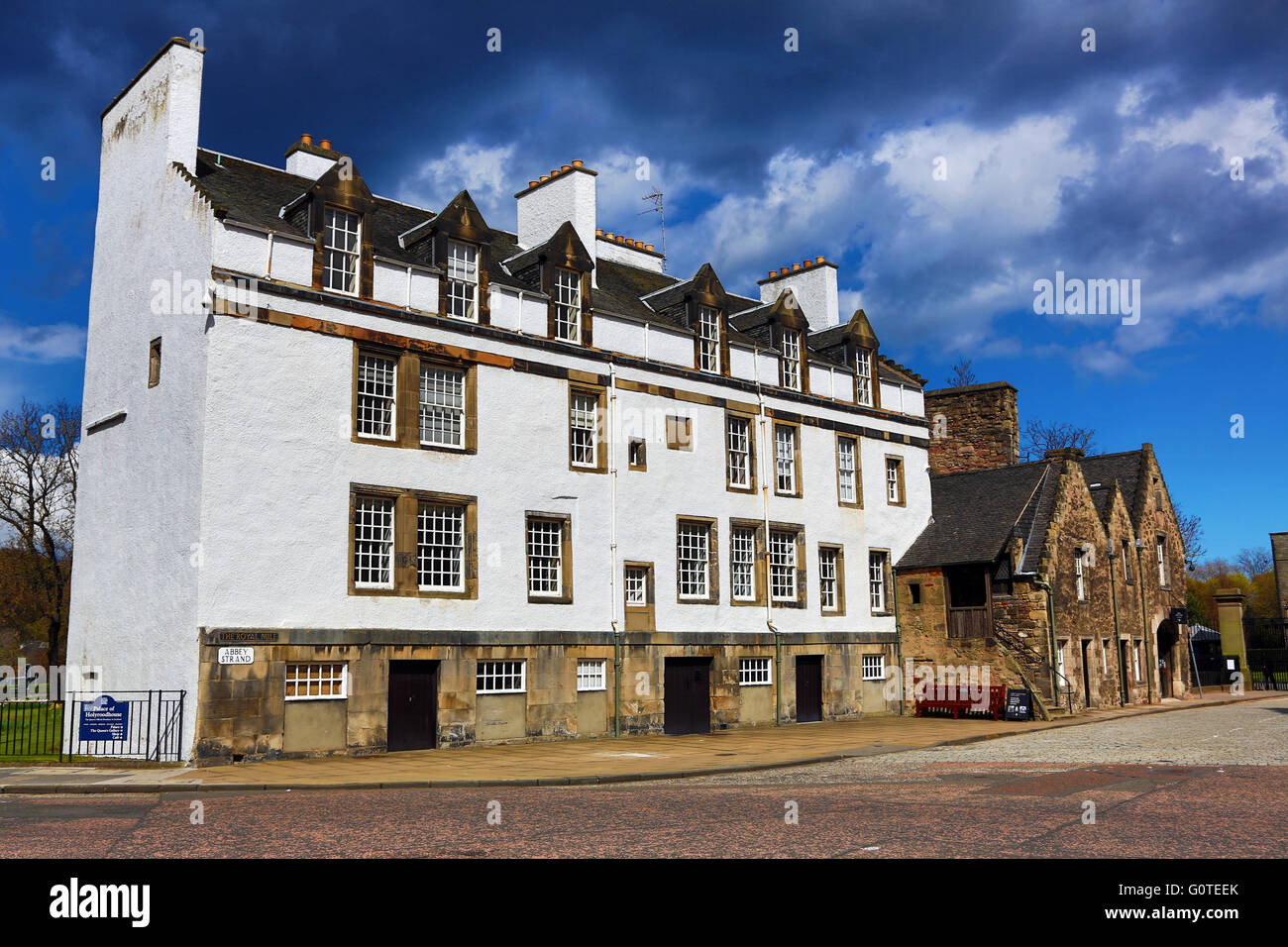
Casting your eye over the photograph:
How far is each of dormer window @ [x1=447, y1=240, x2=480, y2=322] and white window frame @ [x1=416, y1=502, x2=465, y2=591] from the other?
4.77 meters

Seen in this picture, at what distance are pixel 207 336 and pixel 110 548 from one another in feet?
21.9

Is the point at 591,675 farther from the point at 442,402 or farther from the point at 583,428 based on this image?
the point at 442,402

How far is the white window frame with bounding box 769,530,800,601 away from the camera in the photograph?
1291 inches

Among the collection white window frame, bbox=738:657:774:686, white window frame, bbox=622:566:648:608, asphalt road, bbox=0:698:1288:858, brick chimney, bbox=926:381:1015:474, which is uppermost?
brick chimney, bbox=926:381:1015:474

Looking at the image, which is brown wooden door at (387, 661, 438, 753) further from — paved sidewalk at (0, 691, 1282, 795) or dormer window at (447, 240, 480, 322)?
dormer window at (447, 240, 480, 322)

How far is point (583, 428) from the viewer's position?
A: 93.8 feet

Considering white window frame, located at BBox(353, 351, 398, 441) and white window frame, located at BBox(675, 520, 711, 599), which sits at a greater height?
white window frame, located at BBox(353, 351, 398, 441)

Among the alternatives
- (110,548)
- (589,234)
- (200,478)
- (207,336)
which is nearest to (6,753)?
(110,548)

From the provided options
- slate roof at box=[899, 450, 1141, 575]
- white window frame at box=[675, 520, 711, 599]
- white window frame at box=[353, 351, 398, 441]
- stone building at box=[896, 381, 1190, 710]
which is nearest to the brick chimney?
stone building at box=[896, 381, 1190, 710]

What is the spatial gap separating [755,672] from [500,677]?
9121 mm

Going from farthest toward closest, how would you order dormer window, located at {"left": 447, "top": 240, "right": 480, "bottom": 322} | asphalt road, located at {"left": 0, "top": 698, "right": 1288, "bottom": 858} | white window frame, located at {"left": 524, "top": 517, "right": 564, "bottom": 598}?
white window frame, located at {"left": 524, "top": 517, "right": 564, "bottom": 598} → dormer window, located at {"left": 447, "top": 240, "right": 480, "bottom": 322} → asphalt road, located at {"left": 0, "top": 698, "right": 1288, "bottom": 858}

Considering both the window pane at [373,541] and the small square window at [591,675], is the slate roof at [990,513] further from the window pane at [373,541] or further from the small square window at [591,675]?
the window pane at [373,541]

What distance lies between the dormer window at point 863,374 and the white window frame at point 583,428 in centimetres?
1191
